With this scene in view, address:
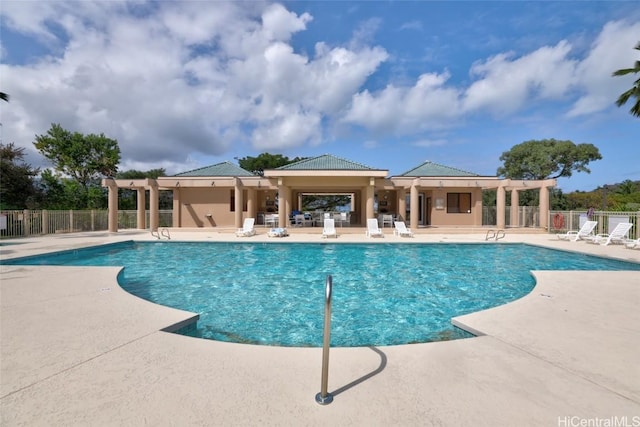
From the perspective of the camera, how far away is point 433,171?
21.6 m

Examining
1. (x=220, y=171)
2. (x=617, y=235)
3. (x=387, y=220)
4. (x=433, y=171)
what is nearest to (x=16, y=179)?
(x=220, y=171)

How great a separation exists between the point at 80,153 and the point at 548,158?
4829cm

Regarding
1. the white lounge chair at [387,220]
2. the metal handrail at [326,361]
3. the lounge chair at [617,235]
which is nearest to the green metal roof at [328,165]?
the white lounge chair at [387,220]

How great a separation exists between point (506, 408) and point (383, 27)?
1491 centimetres

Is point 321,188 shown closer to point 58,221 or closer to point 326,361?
point 58,221

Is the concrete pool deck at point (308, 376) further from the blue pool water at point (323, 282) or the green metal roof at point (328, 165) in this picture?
the green metal roof at point (328, 165)

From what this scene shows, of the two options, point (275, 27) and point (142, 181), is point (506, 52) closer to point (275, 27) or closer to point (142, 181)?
point (275, 27)

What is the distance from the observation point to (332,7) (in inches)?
443

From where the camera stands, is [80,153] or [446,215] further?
[80,153]

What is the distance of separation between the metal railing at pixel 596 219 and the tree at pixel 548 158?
1712 cm

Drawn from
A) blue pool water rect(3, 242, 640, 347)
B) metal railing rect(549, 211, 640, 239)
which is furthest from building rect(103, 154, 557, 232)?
blue pool water rect(3, 242, 640, 347)

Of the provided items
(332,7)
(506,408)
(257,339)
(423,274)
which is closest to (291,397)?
(506,408)

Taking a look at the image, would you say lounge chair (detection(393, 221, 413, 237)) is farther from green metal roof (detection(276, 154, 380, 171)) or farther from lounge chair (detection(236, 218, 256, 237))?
lounge chair (detection(236, 218, 256, 237))

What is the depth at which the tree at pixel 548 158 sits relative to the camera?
31203 millimetres
